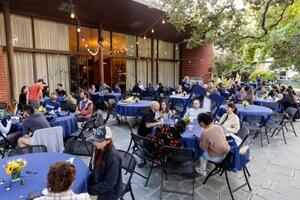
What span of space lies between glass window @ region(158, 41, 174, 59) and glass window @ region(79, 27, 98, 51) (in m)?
5.39

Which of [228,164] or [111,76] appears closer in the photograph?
[228,164]

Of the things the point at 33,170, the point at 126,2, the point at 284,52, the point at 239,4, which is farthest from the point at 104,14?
the point at 33,170

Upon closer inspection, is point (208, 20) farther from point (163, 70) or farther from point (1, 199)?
point (163, 70)

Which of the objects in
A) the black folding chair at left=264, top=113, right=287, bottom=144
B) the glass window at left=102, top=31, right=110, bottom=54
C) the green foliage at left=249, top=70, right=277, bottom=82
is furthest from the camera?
the green foliage at left=249, top=70, right=277, bottom=82

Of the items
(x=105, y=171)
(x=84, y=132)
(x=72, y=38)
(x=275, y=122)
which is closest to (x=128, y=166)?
(x=105, y=171)

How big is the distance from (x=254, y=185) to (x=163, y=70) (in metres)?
13.2

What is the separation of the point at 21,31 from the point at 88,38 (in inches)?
131

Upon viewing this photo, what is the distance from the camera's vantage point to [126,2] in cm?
1013

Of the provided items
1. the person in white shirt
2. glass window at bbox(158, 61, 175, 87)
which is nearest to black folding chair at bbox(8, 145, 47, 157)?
the person in white shirt

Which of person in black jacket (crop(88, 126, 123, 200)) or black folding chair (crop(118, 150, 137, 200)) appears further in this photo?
black folding chair (crop(118, 150, 137, 200))

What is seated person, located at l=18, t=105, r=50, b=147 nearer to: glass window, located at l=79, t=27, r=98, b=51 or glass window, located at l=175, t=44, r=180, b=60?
glass window, located at l=79, t=27, r=98, b=51

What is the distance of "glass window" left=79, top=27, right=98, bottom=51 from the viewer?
37.3ft

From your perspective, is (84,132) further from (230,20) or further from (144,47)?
(144,47)

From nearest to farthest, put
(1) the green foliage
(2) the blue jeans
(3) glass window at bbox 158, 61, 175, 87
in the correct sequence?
(2) the blue jeans, (3) glass window at bbox 158, 61, 175, 87, (1) the green foliage
